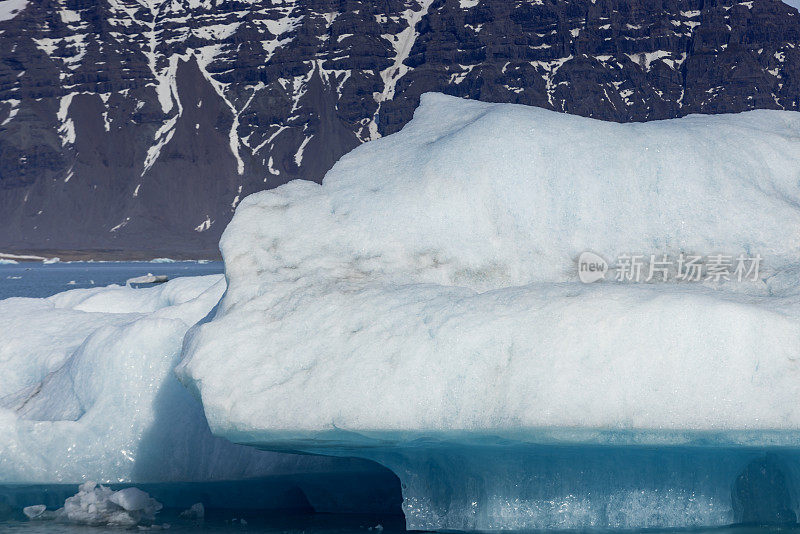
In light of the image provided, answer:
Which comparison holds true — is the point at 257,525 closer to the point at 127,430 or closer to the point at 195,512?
the point at 195,512

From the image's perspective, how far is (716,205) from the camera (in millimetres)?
8359

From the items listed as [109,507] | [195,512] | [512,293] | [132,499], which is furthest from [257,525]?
[512,293]

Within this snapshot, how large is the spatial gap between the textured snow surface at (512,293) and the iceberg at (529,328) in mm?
17

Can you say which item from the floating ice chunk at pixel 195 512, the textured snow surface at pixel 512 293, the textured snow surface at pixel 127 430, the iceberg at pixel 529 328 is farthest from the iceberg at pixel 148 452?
the textured snow surface at pixel 512 293

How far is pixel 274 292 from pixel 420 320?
58.0 inches

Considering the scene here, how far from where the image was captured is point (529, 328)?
641cm

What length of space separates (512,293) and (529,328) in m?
0.54

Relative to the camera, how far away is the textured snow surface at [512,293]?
20.1 feet

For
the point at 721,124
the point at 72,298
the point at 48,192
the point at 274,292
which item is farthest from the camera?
the point at 48,192

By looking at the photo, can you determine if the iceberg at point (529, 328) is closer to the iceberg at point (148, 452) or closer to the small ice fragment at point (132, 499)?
the iceberg at point (148, 452)

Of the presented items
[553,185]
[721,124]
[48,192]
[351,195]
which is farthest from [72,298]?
[48,192]

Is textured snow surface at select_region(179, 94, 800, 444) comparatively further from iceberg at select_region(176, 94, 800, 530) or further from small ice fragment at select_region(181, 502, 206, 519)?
small ice fragment at select_region(181, 502, 206, 519)

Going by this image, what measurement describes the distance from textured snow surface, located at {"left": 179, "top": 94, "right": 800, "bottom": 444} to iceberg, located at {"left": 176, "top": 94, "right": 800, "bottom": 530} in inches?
0.7

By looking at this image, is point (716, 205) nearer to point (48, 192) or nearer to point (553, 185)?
point (553, 185)
